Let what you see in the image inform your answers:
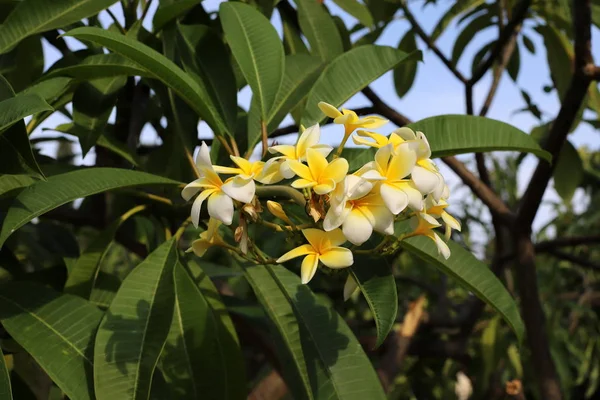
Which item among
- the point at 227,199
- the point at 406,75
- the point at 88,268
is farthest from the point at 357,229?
the point at 406,75

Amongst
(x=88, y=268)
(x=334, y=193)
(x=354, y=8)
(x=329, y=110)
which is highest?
(x=354, y=8)

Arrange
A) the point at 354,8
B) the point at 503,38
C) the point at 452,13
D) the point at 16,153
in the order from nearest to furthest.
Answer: the point at 16,153
the point at 354,8
the point at 503,38
the point at 452,13

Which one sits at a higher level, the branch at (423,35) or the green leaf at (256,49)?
the branch at (423,35)

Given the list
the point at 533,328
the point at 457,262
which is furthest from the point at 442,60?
the point at 457,262

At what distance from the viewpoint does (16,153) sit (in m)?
0.70

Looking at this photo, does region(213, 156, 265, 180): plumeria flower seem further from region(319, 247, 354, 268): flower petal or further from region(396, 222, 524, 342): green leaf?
region(396, 222, 524, 342): green leaf

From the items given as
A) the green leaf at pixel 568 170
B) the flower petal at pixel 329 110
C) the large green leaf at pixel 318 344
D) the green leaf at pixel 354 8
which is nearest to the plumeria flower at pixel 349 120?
the flower petal at pixel 329 110

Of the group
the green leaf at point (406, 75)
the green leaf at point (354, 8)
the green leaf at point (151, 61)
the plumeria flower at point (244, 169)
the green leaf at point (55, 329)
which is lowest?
the green leaf at point (55, 329)

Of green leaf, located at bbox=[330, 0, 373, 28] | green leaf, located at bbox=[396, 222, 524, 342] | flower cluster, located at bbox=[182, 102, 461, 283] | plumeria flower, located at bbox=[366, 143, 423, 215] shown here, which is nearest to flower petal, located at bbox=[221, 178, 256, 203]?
flower cluster, located at bbox=[182, 102, 461, 283]

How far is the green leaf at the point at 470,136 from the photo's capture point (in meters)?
0.79

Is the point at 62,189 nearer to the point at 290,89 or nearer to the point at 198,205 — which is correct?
the point at 198,205

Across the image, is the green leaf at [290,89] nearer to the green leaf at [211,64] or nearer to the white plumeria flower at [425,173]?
the green leaf at [211,64]

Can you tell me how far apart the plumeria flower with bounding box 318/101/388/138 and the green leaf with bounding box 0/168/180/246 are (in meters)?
0.20

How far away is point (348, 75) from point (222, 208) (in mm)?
367
